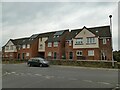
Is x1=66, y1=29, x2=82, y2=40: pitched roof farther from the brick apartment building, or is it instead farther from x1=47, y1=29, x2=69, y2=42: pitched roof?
x1=47, y1=29, x2=69, y2=42: pitched roof

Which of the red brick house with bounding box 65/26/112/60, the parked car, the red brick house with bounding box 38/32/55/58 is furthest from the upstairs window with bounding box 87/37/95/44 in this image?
the red brick house with bounding box 38/32/55/58

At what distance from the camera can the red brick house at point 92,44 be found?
46.2 m

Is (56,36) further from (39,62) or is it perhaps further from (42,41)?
(39,62)

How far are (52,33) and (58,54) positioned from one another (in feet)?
31.2

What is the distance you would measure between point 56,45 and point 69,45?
189 inches

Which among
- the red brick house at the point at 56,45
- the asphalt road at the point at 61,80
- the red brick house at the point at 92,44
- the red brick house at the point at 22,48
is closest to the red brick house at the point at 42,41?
the red brick house at the point at 22,48

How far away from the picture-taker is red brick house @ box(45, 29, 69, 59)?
5519cm

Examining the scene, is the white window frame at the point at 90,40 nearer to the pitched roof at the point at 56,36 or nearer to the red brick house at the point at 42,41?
the pitched roof at the point at 56,36

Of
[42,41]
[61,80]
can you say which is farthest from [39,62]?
[42,41]

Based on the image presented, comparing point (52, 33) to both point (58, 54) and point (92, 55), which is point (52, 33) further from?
point (92, 55)

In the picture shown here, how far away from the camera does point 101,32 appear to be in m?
47.7

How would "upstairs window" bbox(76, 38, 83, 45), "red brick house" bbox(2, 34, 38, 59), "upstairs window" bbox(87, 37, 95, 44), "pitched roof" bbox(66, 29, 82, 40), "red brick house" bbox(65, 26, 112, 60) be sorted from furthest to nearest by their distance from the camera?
"red brick house" bbox(2, 34, 38, 59) < "pitched roof" bbox(66, 29, 82, 40) < "upstairs window" bbox(76, 38, 83, 45) < "upstairs window" bbox(87, 37, 95, 44) < "red brick house" bbox(65, 26, 112, 60)

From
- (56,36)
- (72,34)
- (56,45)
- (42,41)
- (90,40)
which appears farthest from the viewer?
(42,41)

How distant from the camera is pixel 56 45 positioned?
184ft
